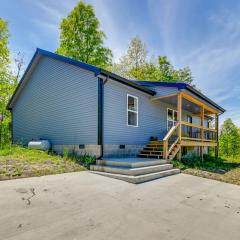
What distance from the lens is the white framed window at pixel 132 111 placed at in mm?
11370

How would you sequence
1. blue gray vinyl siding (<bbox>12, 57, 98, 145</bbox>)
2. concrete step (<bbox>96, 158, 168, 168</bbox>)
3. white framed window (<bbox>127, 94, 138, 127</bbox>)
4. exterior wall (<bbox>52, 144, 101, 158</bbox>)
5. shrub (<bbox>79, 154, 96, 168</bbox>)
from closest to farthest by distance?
concrete step (<bbox>96, 158, 168, 168</bbox>) < shrub (<bbox>79, 154, 96, 168</bbox>) < exterior wall (<bbox>52, 144, 101, 158</bbox>) < blue gray vinyl siding (<bbox>12, 57, 98, 145</bbox>) < white framed window (<bbox>127, 94, 138, 127</bbox>)

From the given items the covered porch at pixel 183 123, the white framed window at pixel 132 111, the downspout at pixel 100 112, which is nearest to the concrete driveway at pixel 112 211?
the downspout at pixel 100 112

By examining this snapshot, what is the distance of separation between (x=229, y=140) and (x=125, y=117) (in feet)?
127

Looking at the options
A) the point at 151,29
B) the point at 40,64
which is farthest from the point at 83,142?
the point at 151,29

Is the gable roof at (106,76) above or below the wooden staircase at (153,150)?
above

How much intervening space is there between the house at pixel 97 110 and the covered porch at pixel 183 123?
0.06 metres

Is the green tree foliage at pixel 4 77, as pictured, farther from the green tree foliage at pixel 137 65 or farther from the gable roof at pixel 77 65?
the green tree foliage at pixel 137 65

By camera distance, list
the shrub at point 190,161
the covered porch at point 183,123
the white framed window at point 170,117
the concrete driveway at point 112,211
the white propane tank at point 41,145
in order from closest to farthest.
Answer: the concrete driveway at point 112,211
the covered porch at point 183,123
the shrub at point 190,161
the white propane tank at point 41,145
the white framed window at point 170,117

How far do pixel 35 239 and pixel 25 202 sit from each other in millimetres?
1518

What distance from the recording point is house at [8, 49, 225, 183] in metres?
9.74

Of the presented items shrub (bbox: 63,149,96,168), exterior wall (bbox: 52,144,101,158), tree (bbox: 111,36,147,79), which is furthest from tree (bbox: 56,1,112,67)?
shrub (bbox: 63,149,96,168)

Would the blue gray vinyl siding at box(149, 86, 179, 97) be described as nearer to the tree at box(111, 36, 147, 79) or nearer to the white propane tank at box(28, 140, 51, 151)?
the white propane tank at box(28, 140, 51, 151)

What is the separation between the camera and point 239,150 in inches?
1640

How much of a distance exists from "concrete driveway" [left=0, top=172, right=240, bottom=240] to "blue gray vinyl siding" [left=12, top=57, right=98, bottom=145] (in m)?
4.45
